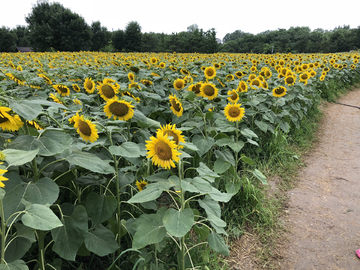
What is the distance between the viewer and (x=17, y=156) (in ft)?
3.38

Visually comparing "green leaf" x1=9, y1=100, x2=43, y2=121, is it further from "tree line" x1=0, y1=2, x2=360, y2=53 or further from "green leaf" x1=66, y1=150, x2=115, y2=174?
"tree line" x1=0, y1=2, x2=360, y2=53

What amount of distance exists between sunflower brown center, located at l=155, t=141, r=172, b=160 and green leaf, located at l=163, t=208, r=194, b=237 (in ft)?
1.01

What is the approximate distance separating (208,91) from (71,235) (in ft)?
7.46

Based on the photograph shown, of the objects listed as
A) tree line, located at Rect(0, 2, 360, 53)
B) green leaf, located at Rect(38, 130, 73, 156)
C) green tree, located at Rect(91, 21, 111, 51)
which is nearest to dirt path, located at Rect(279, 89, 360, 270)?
green leaf, located at Rect(38, 130, 73, 156)

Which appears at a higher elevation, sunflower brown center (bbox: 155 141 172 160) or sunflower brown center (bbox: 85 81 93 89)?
sunflower brown center (bbox: 85 81 93 89)

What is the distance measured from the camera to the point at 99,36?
1409 inches

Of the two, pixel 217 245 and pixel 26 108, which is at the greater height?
pixel 26 108

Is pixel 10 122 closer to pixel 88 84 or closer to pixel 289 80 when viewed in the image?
pixel 88 84

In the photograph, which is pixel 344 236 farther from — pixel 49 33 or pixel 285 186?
pixel 49 33

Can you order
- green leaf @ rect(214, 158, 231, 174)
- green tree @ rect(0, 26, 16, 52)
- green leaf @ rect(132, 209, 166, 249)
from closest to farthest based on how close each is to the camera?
green leaf @ rect(132, 209, 166, 249) < green leaf @ rect(214, 158, 231, 174) < green tree @ rect(0, 26, 16, 52)

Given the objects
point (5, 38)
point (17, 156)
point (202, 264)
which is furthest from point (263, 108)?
point (5, 38)

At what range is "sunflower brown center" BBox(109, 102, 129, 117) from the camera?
1751mm

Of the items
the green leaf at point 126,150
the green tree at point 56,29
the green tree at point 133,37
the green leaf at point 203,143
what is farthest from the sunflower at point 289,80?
the green tree at point 56,29

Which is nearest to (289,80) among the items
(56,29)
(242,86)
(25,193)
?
(242,86)
